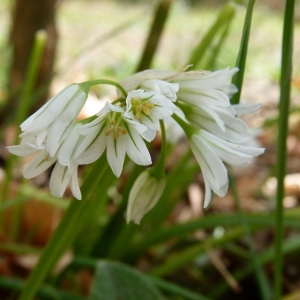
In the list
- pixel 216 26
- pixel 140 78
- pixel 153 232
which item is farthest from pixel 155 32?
pixel 140 78

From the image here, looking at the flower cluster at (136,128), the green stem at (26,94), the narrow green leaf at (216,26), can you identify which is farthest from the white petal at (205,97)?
the green stem at (26,94)

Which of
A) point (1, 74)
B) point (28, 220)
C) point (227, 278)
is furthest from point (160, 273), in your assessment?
point (1, 74)

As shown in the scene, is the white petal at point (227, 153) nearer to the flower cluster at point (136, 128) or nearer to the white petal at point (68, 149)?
the flower cluster at point (136, 128)

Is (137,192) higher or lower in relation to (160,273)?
higher

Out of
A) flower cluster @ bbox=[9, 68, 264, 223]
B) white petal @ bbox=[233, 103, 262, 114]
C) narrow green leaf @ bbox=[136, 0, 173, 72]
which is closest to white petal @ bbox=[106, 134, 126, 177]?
A: flower cluster @ bbox=[9, 68, 264, 223]

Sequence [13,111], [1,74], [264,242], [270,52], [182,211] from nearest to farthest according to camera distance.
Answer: [264,242] → [182,211] → [13,111] → [1,74] → [270,52]

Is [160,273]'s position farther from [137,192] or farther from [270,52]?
[270,52]

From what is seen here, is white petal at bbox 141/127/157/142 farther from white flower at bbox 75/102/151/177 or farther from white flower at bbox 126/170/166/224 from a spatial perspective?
white flower at bbox 126/170/166/224

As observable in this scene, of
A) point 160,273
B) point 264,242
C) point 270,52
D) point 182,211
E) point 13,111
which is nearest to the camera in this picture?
point 160,273
